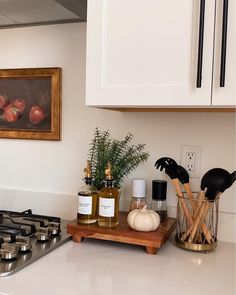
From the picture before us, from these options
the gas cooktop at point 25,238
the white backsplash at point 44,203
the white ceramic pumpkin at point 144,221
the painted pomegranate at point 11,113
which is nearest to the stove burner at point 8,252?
the gas cooktop at point 25,238

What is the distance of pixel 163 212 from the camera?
129cm

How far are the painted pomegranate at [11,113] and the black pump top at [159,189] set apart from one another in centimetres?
72

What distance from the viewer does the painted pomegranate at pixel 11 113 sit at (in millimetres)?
1566

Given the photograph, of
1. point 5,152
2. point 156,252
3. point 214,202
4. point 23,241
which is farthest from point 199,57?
point 5,152

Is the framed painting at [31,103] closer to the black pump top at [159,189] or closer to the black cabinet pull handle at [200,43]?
the black pump top at [159,189]

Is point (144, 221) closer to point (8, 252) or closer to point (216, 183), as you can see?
point (216, 183)

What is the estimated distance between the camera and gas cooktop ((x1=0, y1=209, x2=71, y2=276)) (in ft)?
3.31

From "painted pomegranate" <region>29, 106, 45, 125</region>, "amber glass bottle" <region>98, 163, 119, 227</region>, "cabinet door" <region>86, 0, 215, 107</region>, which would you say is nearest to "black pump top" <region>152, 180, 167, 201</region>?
"amber glass bottle" <region>98, 163, 119, 227</region>

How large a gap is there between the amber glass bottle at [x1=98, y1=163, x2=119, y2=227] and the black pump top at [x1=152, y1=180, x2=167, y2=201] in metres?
0.15

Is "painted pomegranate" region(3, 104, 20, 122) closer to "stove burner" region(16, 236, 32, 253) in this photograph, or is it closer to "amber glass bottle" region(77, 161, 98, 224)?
"amber glass bottle" region(77, 161, 98, 224)

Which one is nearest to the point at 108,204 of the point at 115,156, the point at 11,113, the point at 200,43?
the point at 115,156

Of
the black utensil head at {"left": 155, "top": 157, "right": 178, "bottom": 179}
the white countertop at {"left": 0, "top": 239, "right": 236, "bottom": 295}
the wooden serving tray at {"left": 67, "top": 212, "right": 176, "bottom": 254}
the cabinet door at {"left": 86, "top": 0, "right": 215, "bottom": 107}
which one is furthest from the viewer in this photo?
the black utensil head at {"left": 155, "top": 157, "right": 178, "bottom": 179}

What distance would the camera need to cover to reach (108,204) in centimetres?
117

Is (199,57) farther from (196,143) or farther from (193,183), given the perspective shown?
(193,183)
